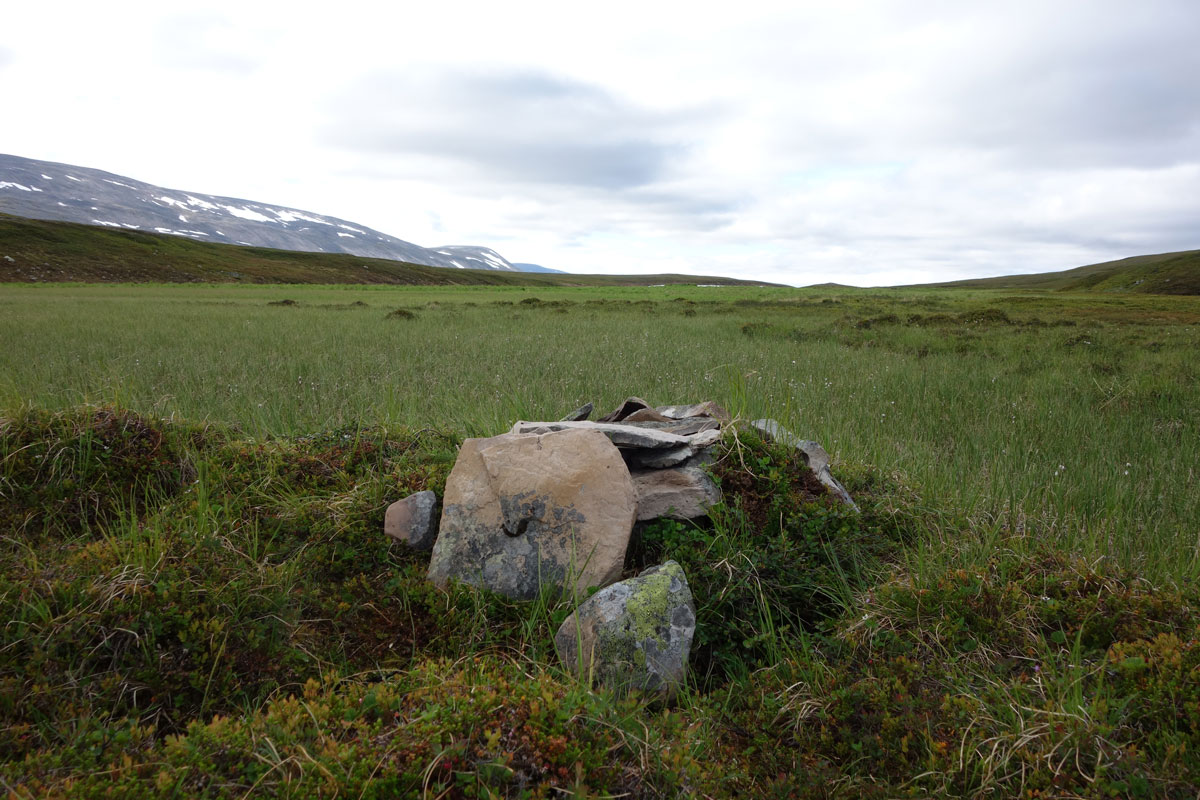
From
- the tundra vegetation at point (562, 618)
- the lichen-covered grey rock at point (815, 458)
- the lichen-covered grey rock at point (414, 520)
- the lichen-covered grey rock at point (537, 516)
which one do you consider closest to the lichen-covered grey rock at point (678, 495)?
the tundra vegetation at point (562, 618)

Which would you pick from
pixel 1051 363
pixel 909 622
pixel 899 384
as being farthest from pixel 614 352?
pixel 909 622

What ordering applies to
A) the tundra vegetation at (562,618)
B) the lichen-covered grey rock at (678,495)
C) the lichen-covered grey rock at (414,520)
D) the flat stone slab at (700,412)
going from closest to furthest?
the tundra vegetation at (562,618)
the lichen-covered grey rock at (414,520)
the lichen-covered grey rock at (678,495)
the flat stone slab at (700,412)

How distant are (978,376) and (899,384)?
1694 millimetres

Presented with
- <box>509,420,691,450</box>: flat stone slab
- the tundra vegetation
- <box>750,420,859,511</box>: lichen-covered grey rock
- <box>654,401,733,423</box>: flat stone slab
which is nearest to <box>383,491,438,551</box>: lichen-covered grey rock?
the tundra vegetation

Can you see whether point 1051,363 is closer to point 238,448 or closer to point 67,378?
point 238,448

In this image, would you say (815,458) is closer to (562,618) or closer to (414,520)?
(562,618)

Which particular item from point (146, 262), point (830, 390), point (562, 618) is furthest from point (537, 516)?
point (146, 262)

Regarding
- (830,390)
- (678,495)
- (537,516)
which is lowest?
(537,516)

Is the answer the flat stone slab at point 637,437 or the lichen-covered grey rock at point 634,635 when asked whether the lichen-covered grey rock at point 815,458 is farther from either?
the lichen-covered grey rock at point 634,635

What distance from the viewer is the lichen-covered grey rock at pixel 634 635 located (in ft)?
8.50

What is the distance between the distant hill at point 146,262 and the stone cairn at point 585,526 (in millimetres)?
71250

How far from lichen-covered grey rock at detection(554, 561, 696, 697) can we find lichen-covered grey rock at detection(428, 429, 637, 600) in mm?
264

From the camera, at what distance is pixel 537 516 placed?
3348mm

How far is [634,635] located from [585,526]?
2.54 feet
